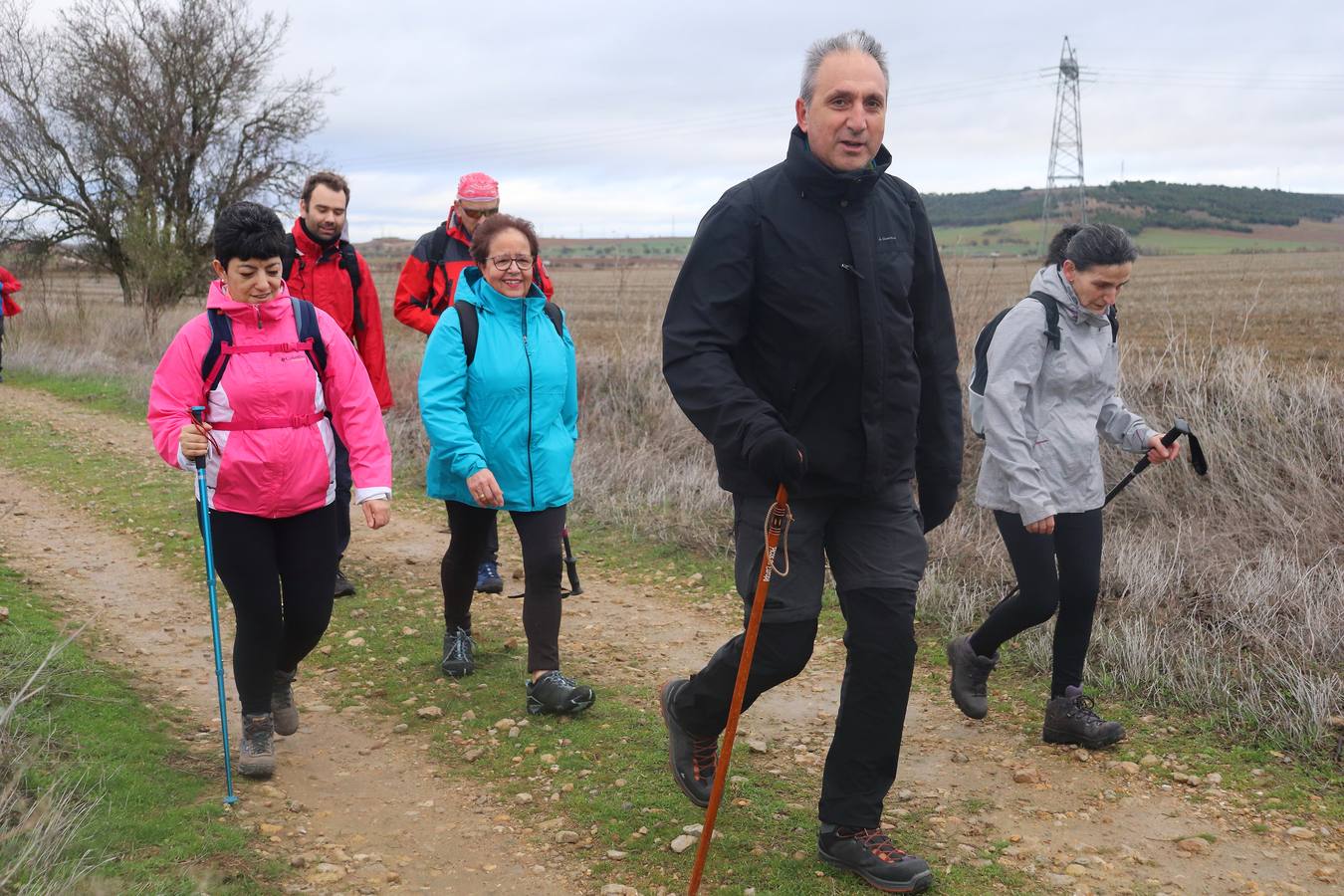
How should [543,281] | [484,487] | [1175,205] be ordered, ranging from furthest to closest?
[1175,205] → [543,281] → [484,487]

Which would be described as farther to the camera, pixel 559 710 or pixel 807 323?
pixel 559 710

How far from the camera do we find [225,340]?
150 inches

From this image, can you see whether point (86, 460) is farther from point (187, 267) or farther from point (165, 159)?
point (165, 159)

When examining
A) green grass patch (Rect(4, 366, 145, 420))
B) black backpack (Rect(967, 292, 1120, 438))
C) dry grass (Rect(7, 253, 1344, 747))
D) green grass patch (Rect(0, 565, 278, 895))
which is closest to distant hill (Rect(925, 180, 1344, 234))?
green grass patch (Rect(4, 366, 145, 420))

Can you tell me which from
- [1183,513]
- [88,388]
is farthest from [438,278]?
[88,388]

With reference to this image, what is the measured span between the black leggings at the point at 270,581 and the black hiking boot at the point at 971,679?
2505 millimetres

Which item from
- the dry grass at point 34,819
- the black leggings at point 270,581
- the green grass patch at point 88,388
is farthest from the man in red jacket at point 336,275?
the green grass patch at point 88,388

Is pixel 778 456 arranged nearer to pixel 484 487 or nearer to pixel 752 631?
pixel 752 631

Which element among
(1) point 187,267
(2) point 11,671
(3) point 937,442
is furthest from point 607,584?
(1) point 187,267

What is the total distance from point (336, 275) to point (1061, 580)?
3.87 meters

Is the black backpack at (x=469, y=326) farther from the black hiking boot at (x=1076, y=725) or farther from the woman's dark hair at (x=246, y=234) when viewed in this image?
the black hiking boot at (x=1076, y=725)

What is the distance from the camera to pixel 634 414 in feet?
34.7

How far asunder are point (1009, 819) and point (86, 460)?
885cm

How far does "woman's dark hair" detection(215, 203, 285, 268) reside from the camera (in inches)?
149
